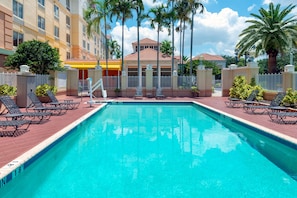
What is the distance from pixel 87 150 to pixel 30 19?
86.1 ft

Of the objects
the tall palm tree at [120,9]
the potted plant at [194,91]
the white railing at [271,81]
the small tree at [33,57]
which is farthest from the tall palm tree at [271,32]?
the small tree at [33,57]

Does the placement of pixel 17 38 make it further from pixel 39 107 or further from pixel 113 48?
pixel 113 48

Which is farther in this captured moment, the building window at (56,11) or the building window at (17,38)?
the building window at (56,11)

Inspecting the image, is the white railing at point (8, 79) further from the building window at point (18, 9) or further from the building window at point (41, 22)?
the building window at point (41, 22)

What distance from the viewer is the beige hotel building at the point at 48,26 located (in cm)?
2438

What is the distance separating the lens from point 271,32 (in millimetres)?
23297

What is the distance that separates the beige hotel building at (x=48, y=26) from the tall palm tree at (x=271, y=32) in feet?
55.0

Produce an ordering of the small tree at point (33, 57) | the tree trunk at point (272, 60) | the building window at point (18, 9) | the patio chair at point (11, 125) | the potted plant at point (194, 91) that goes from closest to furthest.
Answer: the patio chair at point (11, 125) → the small tree at point (33, 57) → the tree trunk at point (272, 60) → the building window at point (18, 9) → the potted plant at point (194, 91)

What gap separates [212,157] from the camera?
24.5 feet

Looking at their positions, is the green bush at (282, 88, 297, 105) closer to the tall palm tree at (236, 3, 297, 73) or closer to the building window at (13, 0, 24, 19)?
the tall palm tree at (236, 3, 297, 73)

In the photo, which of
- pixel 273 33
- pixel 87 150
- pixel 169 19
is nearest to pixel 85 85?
pixel 169 19

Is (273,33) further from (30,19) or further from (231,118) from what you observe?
(30,19)

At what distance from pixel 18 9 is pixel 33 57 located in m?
10.2

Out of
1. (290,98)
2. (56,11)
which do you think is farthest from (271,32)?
(56,11)
